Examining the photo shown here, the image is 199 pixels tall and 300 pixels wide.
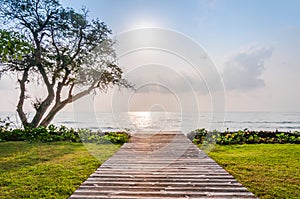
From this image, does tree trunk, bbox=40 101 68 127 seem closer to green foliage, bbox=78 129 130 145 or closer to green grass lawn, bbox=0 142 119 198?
green foliage, bbox=78 129 130 145

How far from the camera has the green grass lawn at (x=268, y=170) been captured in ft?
12.3

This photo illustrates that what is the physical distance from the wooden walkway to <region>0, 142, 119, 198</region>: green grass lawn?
396 millimetres

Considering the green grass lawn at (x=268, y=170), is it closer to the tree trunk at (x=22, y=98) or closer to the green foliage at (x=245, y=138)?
the green foliage at (x=245, y=138)

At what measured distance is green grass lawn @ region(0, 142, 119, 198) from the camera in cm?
378

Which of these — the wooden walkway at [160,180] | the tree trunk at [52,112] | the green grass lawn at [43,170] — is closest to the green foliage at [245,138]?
the wooden walkway at [160,180]

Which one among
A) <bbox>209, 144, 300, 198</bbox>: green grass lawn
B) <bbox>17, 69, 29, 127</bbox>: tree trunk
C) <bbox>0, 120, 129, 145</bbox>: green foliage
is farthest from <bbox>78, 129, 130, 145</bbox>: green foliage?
<bbox>209, 144, 300, 198</bbox>: green grass lawn

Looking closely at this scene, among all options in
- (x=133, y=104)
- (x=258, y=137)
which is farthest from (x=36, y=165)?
(x=258, y=137)

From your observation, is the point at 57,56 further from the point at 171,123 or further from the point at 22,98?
the point at 171,123

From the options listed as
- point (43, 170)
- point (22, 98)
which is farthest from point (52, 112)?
point (43, 170)

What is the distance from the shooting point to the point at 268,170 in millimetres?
5004

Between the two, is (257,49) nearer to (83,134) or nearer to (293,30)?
(293,30)

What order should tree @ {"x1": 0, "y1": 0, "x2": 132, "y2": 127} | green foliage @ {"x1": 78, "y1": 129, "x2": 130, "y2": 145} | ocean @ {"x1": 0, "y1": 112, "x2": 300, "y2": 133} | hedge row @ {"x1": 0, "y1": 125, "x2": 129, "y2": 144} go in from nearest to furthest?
green foliage @ {"x1": 78, "y1": 129, "x2": 130, "y2": 145} < hedge row @ {"x1": 0, "y1": 125, "x2": 129, "y2": 144} < tree @ {"x1": 0, "y1": 0, "x2": 132, "y2": 127} < ocean @ {"x1": 0, "y1": 112, "x2": 300, "y2": 133}

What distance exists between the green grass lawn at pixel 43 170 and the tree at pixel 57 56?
16.5ft

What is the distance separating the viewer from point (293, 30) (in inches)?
448
